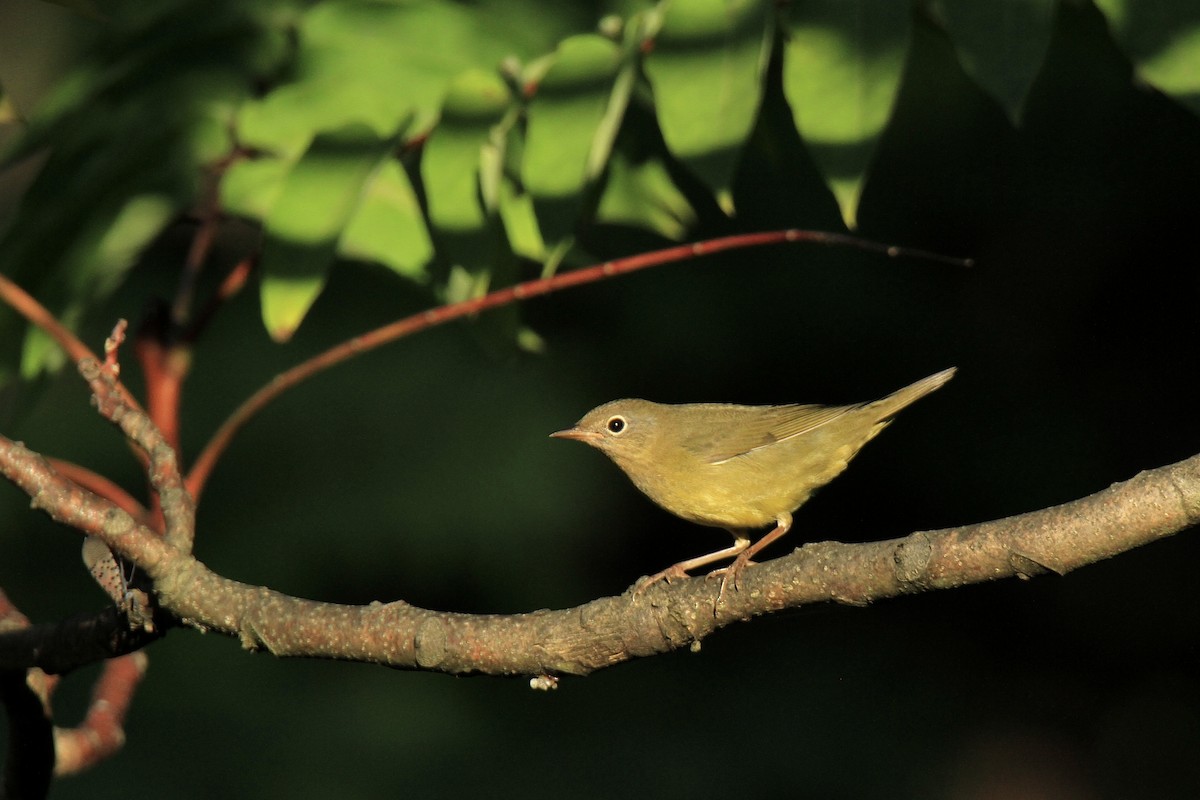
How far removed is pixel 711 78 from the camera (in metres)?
2.17

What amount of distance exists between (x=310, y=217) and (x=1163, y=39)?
1428 millimetres

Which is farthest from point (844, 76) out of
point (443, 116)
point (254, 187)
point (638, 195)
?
point (254, 187)

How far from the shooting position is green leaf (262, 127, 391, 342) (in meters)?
2.25

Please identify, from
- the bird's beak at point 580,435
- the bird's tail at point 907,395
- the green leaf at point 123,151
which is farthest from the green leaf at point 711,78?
the bird's beak at point 580,435

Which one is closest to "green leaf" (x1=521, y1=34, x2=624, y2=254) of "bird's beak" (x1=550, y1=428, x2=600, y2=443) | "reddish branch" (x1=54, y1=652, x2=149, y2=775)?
"reddish branch" (x1=54, y1=652, x2=149, y2=775)

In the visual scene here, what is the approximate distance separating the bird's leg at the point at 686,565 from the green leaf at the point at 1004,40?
3.08ft

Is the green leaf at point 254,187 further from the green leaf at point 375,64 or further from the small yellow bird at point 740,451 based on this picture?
the small yellow bird at point 740,451

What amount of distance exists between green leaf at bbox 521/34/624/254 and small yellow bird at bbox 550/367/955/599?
0.97 metres

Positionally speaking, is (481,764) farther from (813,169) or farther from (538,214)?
(538,214)

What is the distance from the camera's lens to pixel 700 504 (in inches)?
124

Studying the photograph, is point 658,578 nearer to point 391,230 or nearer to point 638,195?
point 638,195

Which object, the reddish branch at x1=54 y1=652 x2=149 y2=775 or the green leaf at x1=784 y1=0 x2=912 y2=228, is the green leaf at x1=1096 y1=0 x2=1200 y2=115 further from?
the reddish branch at x1=54 y1=652 x2=149 y2=775

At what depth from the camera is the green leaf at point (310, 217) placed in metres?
2.25

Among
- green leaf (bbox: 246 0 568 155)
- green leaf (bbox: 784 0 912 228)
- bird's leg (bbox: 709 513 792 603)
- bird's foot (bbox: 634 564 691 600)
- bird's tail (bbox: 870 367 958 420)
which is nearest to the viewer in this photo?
bird's leg (bbox: 709 513 792 603)
